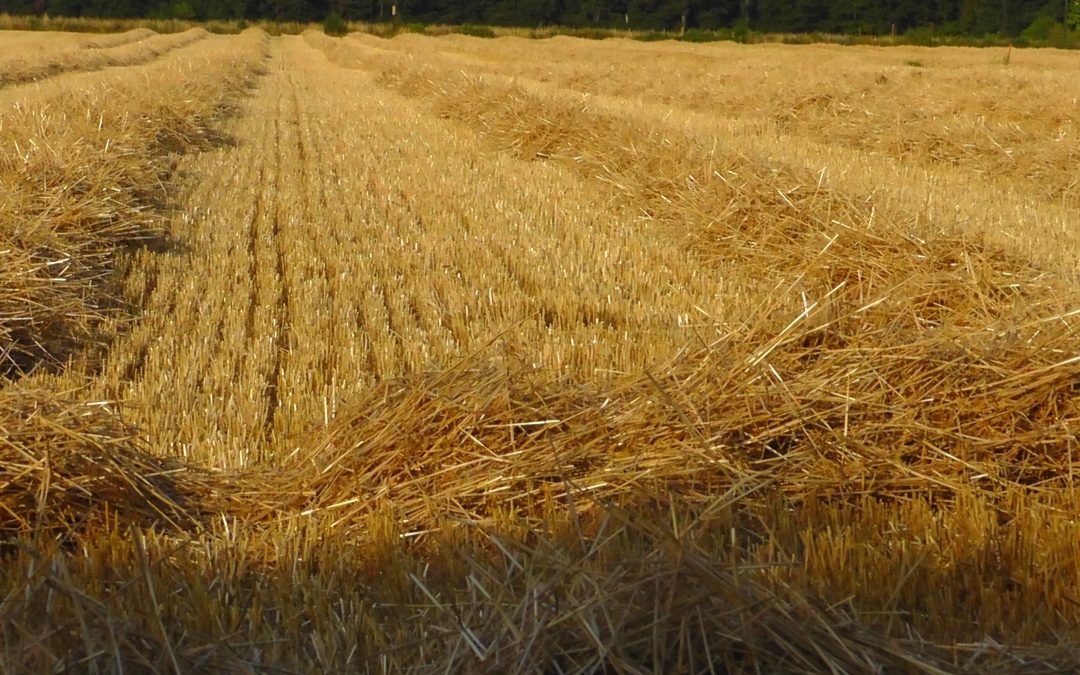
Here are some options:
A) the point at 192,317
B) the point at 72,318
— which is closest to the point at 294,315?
the point at 192,317

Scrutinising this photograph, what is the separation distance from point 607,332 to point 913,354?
1.72 m

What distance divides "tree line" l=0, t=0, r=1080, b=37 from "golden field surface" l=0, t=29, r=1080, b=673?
5558cm

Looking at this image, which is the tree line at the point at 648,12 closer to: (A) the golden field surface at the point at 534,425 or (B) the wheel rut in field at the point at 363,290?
(B) the wheel rut in field at the point at 363,290

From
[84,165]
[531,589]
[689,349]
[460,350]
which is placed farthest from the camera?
[84,165]

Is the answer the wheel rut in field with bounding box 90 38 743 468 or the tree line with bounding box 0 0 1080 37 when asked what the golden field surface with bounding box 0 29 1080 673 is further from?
the tree line with bounding box 0 0 1080 37

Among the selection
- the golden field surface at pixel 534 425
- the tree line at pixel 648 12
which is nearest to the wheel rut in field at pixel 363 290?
the golden field surface at pixel 534 425

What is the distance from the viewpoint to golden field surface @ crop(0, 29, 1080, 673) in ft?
8.21

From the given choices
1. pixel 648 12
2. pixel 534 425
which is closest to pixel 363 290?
pixel 534 425

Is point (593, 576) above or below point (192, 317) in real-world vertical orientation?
above

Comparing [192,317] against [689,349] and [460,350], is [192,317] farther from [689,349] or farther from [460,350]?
[689,349]

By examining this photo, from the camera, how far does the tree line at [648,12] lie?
64.2 m

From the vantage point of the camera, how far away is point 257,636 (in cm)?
271

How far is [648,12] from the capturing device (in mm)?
71062

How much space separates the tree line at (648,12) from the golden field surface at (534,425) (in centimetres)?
5558
